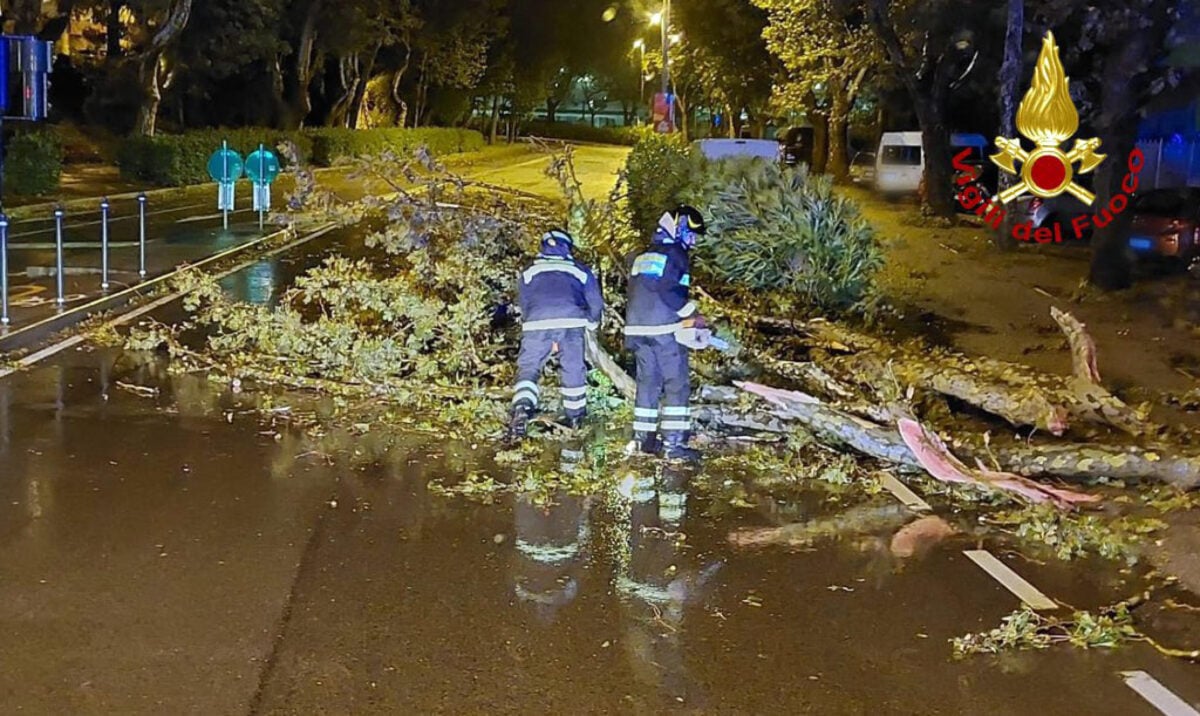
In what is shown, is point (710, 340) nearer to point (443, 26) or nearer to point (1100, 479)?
point (1100, 479)

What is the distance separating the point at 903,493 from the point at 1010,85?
50.0ft

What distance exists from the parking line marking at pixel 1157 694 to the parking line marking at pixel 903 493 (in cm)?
245

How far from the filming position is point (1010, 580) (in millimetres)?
6383

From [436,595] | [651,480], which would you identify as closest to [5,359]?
[651,480]

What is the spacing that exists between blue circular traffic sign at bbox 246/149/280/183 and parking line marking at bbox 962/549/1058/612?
19.2m

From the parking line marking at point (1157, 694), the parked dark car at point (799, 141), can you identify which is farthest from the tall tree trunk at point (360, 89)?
the parking line marking at point (1157, 694)

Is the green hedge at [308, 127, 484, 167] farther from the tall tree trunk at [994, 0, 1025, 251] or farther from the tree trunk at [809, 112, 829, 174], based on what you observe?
the tall tree trunk at [994, 0, 1025, 251]

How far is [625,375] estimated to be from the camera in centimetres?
Answer: 979

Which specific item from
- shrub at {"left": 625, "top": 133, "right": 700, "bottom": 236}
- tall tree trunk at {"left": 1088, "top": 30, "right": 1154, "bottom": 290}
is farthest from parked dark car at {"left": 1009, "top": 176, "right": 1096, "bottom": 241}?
shrub at {"left": 625, "top": 133, "right": 700, "bottom": 236}

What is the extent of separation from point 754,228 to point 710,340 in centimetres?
509

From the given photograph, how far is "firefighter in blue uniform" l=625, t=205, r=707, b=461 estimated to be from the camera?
8.73 m

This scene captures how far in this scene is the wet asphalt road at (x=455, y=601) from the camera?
490cm

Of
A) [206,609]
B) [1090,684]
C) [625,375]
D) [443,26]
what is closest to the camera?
[1090,684]

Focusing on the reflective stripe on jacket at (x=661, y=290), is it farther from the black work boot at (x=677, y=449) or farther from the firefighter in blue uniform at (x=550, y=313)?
the black work boot at (x=677, y=449)
